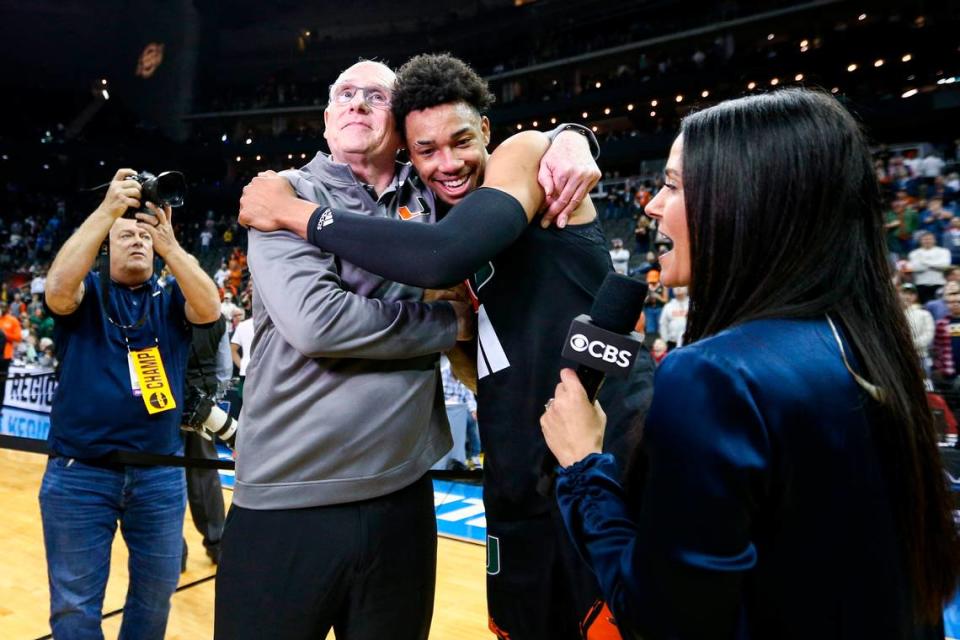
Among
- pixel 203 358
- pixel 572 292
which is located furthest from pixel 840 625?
pixel 203 358

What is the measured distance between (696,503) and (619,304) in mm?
370

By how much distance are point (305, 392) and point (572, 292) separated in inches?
23.2

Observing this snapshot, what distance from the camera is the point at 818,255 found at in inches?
34.9

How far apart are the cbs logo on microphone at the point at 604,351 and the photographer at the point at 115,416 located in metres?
1.67

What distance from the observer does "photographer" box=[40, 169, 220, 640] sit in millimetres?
2158

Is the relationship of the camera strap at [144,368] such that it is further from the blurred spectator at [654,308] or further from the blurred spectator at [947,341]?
the blurred spectator at [654,308]

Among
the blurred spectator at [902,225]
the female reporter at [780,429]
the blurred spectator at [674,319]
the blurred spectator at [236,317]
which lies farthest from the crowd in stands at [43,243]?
the female reporter at [780,429]

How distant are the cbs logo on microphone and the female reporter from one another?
0.37 ft

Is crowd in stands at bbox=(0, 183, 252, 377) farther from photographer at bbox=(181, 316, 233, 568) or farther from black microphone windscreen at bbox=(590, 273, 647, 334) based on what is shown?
black microphone windscreen at bbox=(590, 273, 647, 334)

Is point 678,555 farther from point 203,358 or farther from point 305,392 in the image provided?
point 203,358

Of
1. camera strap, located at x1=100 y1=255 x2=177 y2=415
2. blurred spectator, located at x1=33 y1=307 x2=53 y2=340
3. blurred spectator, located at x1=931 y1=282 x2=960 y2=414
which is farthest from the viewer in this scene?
blurred spectator, located at x1=33 y1=307 x2=53 y2=340

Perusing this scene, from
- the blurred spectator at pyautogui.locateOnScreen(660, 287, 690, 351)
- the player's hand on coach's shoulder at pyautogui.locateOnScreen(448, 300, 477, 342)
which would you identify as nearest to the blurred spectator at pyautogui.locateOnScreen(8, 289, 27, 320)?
the blurred spectator at pyautogui.locateOnScreen(660, 287, 690, 351)

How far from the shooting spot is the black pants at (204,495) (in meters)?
4.03

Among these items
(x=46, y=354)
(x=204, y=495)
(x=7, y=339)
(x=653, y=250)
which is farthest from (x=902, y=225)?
(x=46, y=354)
